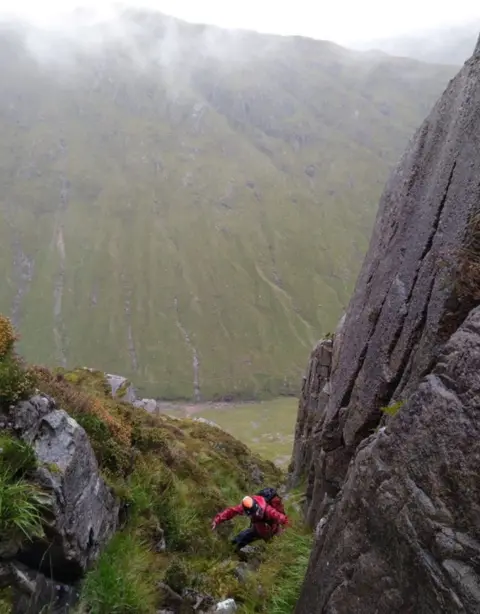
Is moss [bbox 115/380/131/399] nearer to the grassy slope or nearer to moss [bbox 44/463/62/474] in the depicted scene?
the grassy slope

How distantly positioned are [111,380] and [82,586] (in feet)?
79.6

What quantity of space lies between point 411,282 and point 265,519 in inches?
326

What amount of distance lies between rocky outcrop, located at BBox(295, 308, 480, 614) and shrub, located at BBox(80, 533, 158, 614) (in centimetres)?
353

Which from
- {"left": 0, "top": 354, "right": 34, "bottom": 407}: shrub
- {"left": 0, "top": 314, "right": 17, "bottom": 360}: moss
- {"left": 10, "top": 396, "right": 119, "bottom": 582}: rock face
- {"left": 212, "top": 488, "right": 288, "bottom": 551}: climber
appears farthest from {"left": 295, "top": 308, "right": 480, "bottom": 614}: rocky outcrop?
{"left": 0, "top": 314, "right": 17, "bottom": 360}: moss

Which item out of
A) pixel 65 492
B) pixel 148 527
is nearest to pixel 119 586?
pixel 65 492

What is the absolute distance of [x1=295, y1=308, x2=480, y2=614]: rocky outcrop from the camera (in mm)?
6332

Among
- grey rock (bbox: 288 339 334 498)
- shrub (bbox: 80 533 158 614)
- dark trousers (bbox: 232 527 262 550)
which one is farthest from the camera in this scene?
grey rock (bbox: 288 339 334 498)

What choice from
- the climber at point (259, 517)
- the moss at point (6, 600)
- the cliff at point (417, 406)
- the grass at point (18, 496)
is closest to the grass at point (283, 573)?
the climber at point (259, 517)

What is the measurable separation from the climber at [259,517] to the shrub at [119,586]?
4178 mm

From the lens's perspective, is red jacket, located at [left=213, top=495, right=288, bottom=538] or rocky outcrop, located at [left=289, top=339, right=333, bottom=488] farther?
rocky outcrop, located at [left=289, top=339, right=333, bottom=488]

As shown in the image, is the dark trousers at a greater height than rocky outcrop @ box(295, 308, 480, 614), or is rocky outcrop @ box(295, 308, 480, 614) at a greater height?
rocky outcrop @ box(295, 308, 480, 614)

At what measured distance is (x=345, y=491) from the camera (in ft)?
29.5

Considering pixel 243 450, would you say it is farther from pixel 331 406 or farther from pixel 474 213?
pixel 474 213

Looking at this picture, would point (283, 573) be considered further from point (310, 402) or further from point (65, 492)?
point (310, 402)
